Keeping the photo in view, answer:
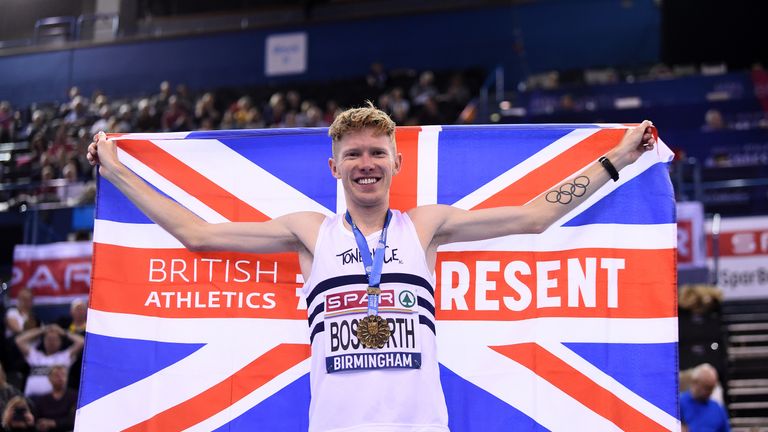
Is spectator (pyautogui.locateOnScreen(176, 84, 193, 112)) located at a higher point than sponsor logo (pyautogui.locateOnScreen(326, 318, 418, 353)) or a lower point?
higher

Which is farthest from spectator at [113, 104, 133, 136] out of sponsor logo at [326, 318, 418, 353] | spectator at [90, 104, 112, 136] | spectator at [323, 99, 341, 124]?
sponsor logo at [326, 318, 418, 353]

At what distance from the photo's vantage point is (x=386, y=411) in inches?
133

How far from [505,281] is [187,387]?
5.33ft

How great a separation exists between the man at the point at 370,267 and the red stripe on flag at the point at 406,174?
32.9 inches

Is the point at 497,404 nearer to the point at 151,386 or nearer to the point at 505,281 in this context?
the point at 505,281

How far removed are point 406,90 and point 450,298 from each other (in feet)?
47.9

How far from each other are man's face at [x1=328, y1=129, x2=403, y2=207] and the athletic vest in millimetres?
142

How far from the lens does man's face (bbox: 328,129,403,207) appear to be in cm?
364

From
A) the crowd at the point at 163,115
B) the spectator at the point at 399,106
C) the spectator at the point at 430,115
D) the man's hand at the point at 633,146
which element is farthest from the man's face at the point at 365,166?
the spectator at the point at 399,106

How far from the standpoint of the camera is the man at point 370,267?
135 inches

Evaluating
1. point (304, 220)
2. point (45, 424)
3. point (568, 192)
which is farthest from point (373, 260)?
point (45, 424)

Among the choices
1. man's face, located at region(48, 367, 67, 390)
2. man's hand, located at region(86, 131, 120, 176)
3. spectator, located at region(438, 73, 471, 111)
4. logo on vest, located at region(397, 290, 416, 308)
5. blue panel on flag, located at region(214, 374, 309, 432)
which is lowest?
man's face, located at region(48, 367, 67, 390)

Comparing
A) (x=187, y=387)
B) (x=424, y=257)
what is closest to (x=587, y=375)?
(x=424, y=257)

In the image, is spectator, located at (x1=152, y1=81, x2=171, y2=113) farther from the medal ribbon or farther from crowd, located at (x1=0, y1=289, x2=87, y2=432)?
the medal ribbon
